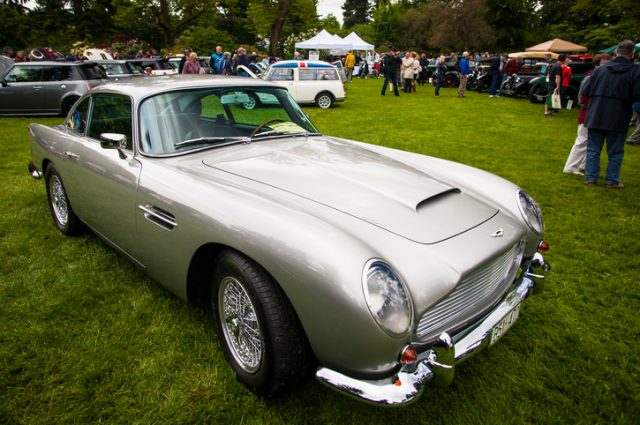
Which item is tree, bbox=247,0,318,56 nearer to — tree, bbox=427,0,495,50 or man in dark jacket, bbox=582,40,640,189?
tree, bbox=427,0,495,50

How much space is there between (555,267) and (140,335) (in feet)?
11.0

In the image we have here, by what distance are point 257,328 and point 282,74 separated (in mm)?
12729

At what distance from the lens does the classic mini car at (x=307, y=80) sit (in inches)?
535

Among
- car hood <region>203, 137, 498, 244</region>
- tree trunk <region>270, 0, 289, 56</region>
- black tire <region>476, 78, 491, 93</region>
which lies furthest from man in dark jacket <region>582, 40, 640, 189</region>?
tree trunk <region>270, 0, 289, 56</region>

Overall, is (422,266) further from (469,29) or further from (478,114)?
(469,29)

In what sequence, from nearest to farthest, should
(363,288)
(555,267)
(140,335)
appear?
(363,288) → (140,335) → (555,267)

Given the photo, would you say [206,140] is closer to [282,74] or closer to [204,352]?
[204,352]

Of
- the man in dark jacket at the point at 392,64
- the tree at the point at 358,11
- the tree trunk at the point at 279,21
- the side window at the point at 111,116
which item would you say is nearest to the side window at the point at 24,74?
the side window at the point at 111,116

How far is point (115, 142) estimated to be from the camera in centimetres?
279

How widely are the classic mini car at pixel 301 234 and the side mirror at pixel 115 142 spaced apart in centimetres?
2

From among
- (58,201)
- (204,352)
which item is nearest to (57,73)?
(58,201)

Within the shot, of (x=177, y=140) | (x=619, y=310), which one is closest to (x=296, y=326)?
(x=177, y=140)

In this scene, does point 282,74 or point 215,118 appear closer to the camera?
point 215,118

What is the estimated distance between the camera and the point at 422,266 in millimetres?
1845
